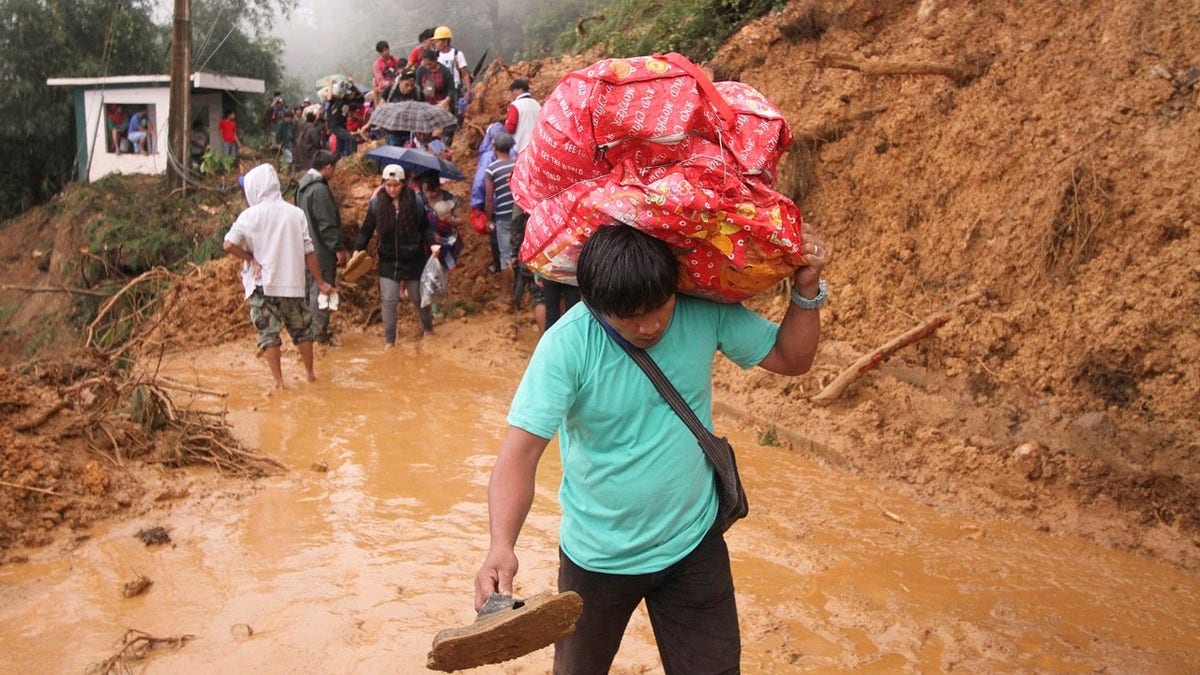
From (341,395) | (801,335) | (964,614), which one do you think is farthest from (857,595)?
(341,395)

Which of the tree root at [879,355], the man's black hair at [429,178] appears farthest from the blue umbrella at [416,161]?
the tree root at [879,355]

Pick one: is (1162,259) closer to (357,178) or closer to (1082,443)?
(1082,443)

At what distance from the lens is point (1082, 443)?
5676 mm

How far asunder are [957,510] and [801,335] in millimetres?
3505

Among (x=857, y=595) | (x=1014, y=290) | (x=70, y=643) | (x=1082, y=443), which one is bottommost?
(x=70, y=643)

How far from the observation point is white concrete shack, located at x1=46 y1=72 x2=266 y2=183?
884 inches

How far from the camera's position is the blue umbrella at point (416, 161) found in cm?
1038

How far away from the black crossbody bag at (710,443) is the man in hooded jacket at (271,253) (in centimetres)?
580

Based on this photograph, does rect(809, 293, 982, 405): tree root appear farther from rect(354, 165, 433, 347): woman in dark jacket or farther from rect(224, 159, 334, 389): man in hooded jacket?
rect(354, 165, 433, 347): woman in dark jacket

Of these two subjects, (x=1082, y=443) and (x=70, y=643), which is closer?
(x=70, y=643)

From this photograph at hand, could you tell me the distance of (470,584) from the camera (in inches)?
193

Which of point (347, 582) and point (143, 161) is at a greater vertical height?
point (143, 161)

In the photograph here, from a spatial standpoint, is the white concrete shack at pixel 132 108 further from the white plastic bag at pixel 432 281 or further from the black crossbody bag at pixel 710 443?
the black crossbody bag at pixel 710 443

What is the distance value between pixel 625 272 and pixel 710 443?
580mm
